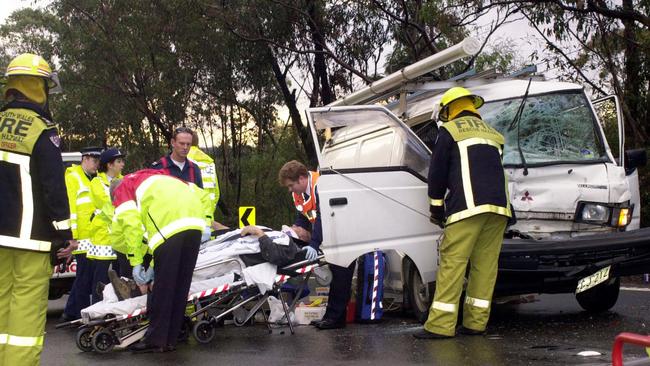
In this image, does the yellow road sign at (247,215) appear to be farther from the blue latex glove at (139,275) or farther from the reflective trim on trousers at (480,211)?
the reflective trim on trousers at (480,211)

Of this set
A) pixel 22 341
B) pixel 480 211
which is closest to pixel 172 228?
pixel 22 341

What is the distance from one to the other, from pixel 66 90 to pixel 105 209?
17.3 m

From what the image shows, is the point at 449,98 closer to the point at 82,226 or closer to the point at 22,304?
the point at 22,304

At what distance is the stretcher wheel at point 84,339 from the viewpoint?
23.3 feet

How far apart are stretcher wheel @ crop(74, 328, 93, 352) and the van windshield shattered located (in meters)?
3.86

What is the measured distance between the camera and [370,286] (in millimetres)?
8023

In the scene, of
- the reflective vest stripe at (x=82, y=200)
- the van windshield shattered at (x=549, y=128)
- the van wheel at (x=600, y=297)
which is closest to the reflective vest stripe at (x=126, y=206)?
the reflective vest stripe at (x=82, y=200)

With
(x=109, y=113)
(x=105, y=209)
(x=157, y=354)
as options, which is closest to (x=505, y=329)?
(x=157, y=354)

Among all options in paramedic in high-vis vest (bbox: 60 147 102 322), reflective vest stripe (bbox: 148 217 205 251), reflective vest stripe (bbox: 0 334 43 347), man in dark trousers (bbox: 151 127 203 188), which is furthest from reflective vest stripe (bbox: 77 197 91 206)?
reflective vest stripe (bbox: 0 334 43 347)

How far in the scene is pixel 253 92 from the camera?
21.7 metres

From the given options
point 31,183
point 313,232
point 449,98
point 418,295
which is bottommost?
point 418,295

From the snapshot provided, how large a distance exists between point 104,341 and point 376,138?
300 cm

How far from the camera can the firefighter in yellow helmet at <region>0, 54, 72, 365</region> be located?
5.34m

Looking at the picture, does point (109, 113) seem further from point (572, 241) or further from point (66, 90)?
point (572, 241)
